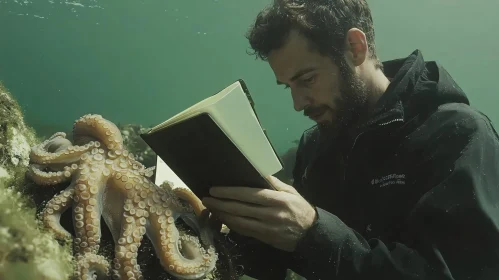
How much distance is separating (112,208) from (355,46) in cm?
184

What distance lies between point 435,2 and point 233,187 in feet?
171

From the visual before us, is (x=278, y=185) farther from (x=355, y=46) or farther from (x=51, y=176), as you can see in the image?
(x=355, y=46)

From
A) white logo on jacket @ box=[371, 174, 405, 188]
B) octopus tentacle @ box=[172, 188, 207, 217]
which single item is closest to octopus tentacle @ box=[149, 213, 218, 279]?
octopus tentacle @ box=[172, 188, 207, 217]

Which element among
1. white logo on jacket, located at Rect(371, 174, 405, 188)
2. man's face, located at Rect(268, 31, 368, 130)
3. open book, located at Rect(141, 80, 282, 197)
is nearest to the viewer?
open book, located at Rect(141, 80, 282, 197)

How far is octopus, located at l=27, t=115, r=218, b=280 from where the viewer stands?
1324 millimetres

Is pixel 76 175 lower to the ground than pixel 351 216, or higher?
Answer: higher

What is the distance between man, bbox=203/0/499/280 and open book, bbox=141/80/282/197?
0.07 metres

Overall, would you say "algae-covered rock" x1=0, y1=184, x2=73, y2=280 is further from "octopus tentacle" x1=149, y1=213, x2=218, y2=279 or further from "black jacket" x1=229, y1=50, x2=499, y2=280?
"black jacket" x1=229, y1=50, x2=499, y2=280

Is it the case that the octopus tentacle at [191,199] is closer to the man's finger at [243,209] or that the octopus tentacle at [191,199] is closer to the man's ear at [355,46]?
the man's finger at [243,209]

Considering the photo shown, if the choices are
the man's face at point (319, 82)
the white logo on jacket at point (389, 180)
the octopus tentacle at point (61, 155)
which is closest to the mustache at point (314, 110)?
the man's face at point (319, 82)

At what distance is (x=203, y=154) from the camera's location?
1461 millimetres

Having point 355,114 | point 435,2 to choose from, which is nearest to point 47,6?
point 435,2

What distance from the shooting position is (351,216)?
231cm

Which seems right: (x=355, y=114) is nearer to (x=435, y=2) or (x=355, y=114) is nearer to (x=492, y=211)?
(x=492, y=211)
